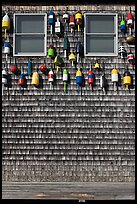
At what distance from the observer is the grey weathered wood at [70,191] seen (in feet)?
15.5

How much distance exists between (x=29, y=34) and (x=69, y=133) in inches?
90.1

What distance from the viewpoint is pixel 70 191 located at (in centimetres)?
517

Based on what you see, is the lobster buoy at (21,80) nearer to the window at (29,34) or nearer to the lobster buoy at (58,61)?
the window at (29,34)

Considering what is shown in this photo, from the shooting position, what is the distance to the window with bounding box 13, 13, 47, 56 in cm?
675

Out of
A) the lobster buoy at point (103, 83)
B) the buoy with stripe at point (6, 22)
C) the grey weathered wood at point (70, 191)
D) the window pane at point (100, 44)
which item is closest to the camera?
the grey weathered wood at point (70, 191)

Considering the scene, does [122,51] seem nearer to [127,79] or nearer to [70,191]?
[127,79]

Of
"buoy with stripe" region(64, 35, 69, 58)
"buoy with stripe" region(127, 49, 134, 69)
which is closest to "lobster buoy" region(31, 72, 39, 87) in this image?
"buoy with stripe" region(64, 35, 69, 58)

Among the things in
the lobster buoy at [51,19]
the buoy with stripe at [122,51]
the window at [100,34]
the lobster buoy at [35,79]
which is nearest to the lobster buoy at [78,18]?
the window at [100,34]

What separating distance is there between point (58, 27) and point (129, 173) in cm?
333

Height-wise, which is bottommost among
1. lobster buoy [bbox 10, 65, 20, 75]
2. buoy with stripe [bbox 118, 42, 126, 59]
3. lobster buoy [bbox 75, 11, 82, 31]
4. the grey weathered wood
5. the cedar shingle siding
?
the grey weathered wood

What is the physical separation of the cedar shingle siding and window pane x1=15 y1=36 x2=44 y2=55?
670 millimetres

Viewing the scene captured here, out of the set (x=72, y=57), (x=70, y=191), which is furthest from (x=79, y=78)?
(x=70, y=191)

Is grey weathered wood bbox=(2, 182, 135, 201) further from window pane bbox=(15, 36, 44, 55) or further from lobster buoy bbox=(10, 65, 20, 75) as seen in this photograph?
window pane bbox=(15, 36, 44, 55)

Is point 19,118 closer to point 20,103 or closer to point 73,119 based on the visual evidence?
point 20,103
